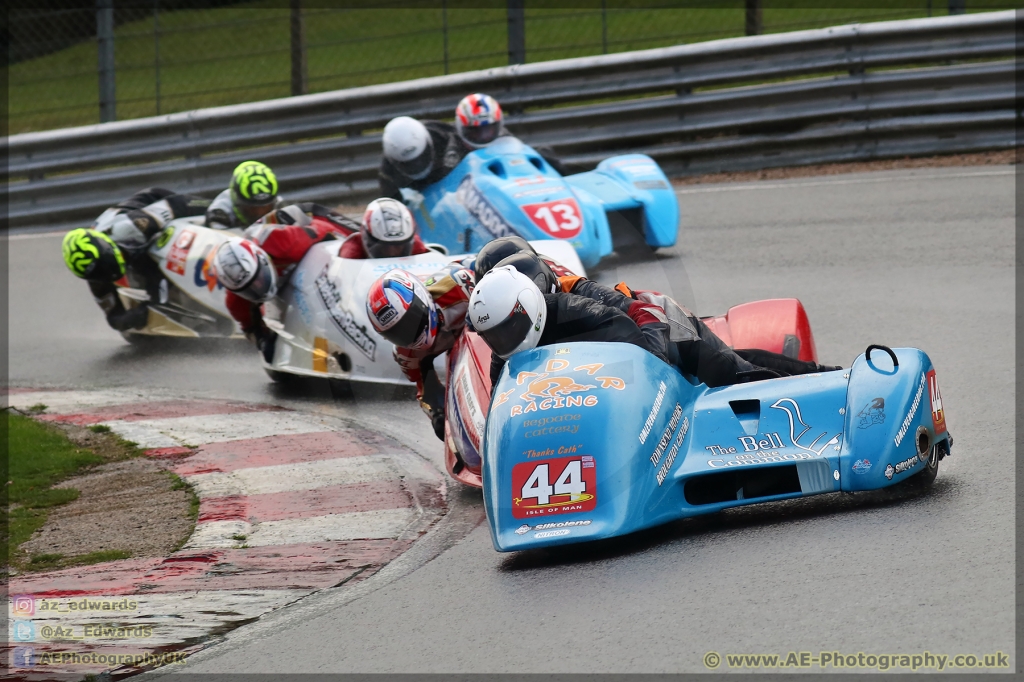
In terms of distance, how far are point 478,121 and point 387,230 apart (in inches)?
86.0

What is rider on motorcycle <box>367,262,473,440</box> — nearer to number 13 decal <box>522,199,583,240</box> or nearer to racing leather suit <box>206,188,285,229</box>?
number 13 decal <box>522,199,583,240</box>

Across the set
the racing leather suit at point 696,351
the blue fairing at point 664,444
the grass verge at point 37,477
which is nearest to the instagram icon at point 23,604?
the grass verge at point 37,477

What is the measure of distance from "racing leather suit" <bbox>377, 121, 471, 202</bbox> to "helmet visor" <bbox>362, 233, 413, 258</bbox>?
5.66ft

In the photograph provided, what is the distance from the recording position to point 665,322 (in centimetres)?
545

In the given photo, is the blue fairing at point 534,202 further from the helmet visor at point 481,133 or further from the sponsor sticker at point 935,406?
the sponsor sticker at point 935,406

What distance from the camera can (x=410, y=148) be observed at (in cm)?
972

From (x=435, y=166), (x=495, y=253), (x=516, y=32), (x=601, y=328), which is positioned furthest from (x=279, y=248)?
(x=516, y=32)

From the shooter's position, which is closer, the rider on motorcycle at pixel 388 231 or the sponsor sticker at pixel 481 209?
the rider on motorcycle at pixel 388 231

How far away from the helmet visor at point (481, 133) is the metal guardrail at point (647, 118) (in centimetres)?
273

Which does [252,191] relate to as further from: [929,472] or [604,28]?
[929,472]

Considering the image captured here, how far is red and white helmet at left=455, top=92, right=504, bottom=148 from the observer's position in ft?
32.8

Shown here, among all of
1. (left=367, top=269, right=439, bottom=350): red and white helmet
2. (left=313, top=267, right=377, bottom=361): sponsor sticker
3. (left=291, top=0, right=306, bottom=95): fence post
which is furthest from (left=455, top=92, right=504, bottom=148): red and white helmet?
(left=291, top=0, right=306, bottom=95): fence post

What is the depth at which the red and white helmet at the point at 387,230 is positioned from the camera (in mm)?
8102

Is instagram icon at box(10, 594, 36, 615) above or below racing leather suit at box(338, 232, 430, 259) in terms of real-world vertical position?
below
